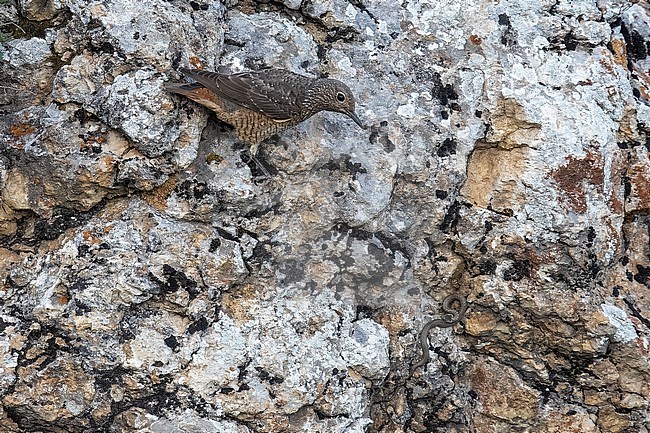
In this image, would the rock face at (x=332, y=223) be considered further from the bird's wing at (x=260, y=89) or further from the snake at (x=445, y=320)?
the bird's wing at (x=260, y=89)

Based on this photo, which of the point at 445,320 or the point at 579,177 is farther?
the point at 445,320

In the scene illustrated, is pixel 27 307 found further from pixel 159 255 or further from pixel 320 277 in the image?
pixel 320 277

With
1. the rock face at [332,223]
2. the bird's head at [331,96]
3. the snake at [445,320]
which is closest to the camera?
the rock face at [332,223]

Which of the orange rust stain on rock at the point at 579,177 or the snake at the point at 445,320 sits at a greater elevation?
the orange rust stain on rock at the point at 579,177

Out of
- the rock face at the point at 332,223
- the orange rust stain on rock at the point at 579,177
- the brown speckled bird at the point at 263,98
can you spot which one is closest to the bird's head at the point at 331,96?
the brown speckled bird at the point at 263,98

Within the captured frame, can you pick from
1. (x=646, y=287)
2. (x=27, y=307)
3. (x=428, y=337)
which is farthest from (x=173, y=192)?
(x=646, y=287)

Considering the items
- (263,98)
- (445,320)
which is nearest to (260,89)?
(263,98)

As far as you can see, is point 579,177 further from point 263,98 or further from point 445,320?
point 263,98
